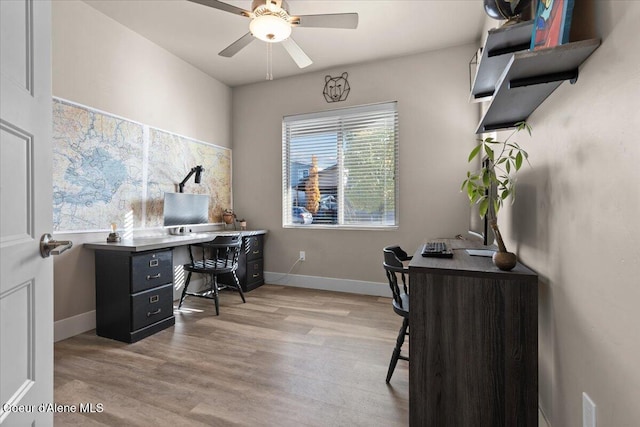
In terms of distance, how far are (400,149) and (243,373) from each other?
2879 mm

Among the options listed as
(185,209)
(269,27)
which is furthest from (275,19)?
(185,209)

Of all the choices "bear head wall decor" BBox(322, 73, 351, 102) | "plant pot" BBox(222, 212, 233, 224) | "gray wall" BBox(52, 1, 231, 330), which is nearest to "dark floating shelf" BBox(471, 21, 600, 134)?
"bear head wall decor" BBox(322, 73, 351, 102)

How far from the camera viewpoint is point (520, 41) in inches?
53.1

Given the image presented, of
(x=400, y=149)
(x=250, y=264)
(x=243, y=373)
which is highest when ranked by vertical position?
(x=400, y=149)

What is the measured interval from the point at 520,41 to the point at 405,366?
2010 millimetres

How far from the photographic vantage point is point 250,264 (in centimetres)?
394

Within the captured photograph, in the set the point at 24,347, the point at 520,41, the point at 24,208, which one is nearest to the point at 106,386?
the point at 24,347

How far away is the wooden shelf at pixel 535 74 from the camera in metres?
0.89

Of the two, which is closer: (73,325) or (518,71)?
(518,71)

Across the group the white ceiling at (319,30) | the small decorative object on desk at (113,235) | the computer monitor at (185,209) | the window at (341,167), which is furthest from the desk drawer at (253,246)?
the white ceiling at (319,30)

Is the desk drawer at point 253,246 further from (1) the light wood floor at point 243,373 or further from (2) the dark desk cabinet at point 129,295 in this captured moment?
(2) the dark desk cabinet at point 129,295

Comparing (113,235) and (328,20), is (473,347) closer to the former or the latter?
(328,20)

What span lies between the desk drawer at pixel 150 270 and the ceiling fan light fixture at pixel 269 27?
2041mm

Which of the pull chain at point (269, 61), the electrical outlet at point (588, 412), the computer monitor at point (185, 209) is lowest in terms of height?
the electrical outlet at point (588, 412)
